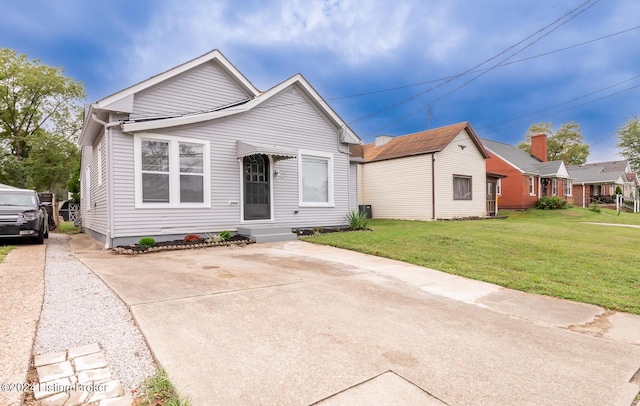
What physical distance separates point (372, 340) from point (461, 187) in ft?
59.8

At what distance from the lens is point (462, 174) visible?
1917 centimetres

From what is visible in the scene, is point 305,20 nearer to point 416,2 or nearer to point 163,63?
point 416,2

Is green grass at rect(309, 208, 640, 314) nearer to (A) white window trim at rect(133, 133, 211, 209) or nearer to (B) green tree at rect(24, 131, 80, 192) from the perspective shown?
(A) white window trim at rect(133, 133, 211, 209)

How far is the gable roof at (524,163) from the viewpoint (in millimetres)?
25734

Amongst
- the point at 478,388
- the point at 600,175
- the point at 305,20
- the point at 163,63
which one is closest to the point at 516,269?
the point at 478,388

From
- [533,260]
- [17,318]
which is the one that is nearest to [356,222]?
[533,260]

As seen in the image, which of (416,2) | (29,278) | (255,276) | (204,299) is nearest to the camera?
(204,299)

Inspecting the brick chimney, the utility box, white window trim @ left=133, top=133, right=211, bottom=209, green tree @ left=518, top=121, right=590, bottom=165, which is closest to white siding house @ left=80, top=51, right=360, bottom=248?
white window trim @ left=133, top=133, right=211, bottom=209

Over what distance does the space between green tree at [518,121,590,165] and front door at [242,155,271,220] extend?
50.9m

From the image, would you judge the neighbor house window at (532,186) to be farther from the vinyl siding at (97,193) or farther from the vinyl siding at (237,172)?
the vinyl siding at (97,193)

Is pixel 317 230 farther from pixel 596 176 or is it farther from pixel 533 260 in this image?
pixel 596 176

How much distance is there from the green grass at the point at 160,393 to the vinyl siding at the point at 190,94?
8447mm

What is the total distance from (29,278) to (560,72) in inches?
891

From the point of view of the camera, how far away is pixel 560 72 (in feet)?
56.7
